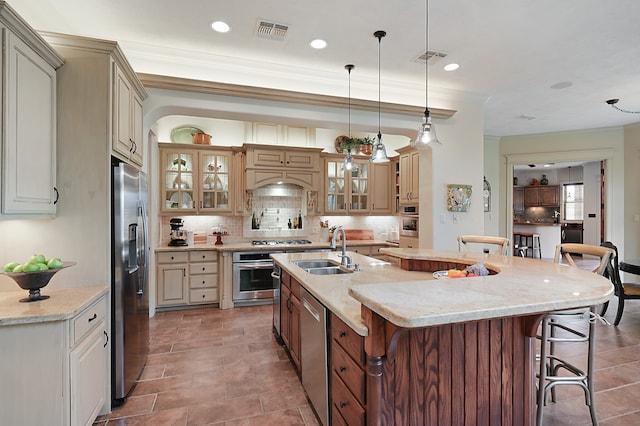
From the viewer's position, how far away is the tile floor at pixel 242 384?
2166 millimetres

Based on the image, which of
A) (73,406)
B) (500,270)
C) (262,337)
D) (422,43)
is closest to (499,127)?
(422,43)

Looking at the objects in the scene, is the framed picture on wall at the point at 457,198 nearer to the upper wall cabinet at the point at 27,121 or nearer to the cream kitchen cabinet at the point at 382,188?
the cream kitchen cabinet at the point at 382,188

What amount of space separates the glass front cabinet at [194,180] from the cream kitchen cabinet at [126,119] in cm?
184

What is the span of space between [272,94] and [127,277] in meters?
2.31

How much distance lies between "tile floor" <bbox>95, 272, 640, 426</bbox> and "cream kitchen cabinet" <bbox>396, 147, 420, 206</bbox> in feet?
8.74

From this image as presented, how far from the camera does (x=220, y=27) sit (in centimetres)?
290

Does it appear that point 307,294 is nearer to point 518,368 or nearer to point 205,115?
point 518,368

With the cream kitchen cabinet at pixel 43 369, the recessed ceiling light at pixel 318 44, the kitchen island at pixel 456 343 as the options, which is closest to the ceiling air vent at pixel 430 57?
the recessed ceiling light at pixel 318 44

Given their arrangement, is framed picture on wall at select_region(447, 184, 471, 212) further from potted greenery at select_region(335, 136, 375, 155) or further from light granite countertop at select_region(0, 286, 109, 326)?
light granite countertop at select_region(0, 286, 109, 326)

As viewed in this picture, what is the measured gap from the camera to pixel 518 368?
5.21 ft

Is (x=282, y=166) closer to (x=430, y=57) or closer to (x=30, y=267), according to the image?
(x=430, y=57)

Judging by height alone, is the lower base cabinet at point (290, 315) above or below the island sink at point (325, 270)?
below

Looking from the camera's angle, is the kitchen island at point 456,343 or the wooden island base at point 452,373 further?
the wooden island base at point 452,373

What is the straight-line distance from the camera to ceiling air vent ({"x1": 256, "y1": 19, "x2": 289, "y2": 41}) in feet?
9.39
